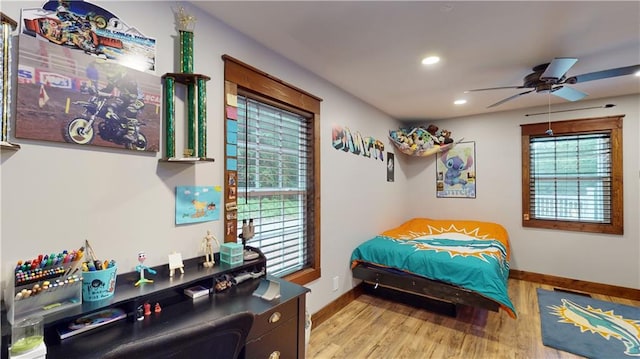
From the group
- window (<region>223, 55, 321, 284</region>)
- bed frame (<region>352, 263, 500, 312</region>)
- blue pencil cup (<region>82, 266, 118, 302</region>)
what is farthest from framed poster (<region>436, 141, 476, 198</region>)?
blue pencil cup (<region>82, 266, 118, 302</region>)

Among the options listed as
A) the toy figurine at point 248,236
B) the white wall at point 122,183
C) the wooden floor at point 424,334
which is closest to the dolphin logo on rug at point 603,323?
the wooden floor at point 424,334

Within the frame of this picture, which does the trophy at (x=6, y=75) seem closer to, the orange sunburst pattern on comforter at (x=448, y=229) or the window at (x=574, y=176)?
the orange sunburst pattern on comforter at (x=448, y=229)

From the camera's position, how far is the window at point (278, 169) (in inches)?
82.3

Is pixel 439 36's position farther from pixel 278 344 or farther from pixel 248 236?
pixel 278 344

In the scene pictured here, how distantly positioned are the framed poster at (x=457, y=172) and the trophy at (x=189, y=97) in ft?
13.1

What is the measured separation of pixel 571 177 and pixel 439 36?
3.22 m

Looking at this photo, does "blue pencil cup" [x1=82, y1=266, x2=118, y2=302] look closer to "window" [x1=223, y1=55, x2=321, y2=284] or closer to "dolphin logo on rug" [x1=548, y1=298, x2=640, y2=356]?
"window" [x1=223, y1=55, x2=321, y2=284]

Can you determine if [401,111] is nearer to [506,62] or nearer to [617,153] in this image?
[506,62]

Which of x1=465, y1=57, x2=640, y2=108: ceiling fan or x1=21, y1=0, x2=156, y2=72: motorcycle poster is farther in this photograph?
x1=465, y1=57, x2=640, y2=108: ceiling fan

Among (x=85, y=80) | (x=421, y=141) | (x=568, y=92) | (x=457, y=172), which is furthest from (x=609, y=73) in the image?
(x=85, y=80)

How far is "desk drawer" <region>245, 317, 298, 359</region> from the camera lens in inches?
Answer: 52.2

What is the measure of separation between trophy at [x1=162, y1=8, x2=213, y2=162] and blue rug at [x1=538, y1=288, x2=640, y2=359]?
125 inches

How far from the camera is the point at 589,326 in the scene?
267 cm

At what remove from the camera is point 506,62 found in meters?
2.40
